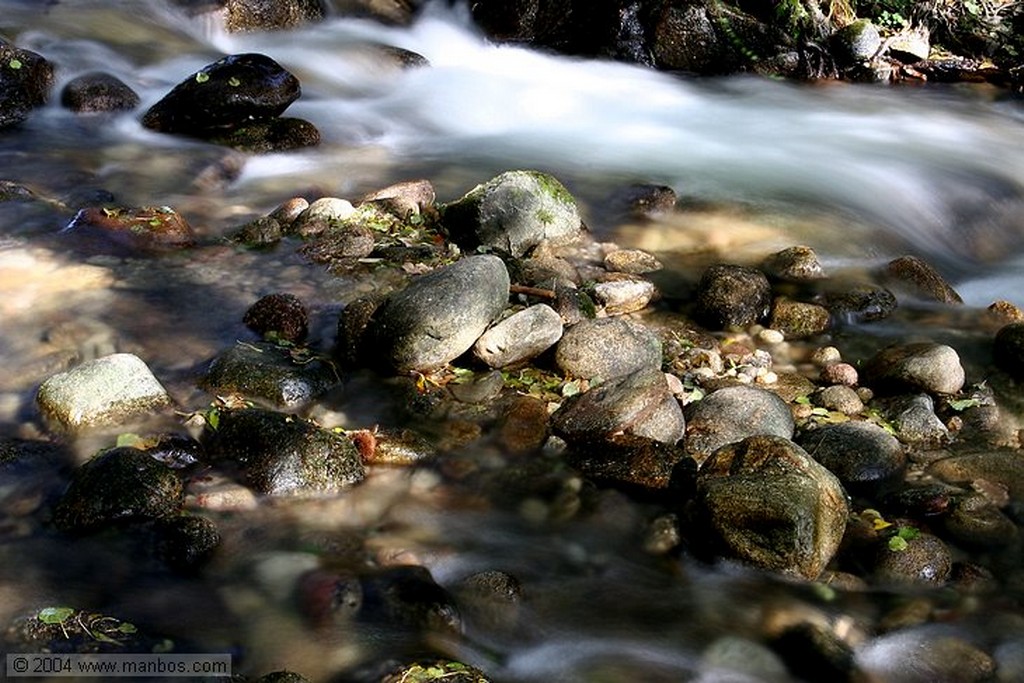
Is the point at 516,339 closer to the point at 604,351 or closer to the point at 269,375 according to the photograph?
the point at 604,351

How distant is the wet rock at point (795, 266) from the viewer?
6.73m

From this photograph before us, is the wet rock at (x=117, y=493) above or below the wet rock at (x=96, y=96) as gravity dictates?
below

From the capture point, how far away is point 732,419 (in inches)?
187

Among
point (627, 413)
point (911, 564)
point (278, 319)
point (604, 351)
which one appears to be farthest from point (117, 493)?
point (911, 564)

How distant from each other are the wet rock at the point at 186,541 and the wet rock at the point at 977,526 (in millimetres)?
3270

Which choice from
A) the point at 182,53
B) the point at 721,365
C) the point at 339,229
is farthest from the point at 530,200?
the point at 182,53

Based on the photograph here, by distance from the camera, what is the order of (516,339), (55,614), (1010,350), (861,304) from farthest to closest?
(861,304) < (1010,350) < (516,339) < (55,614)

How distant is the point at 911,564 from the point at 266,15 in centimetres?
1091

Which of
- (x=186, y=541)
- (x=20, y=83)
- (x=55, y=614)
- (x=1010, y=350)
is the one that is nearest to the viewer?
(x=55, y=614)

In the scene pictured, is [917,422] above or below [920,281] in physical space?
below

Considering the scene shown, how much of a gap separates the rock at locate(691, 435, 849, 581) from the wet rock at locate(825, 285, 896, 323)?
98.8 inches

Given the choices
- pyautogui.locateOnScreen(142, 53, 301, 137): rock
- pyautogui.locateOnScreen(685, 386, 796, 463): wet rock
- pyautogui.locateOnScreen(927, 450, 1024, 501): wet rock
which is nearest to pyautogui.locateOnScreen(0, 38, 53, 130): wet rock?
pyautogui.locateOnScreen(142, 53, 301, 137): rock

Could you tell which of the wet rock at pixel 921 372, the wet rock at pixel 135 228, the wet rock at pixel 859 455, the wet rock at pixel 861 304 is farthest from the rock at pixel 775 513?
the wet rock at pixel 135 228

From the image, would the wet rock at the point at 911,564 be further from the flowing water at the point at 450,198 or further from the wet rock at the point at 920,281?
the wet rock at the point at 920,281
